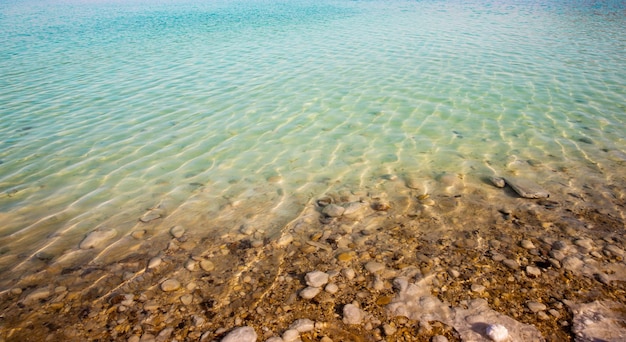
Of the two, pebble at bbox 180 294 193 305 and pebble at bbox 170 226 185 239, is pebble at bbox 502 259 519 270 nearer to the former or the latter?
pebble at bbox 180 294 193 305

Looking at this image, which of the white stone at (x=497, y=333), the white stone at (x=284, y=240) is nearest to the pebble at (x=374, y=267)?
the white stone at (x=284, y=240)

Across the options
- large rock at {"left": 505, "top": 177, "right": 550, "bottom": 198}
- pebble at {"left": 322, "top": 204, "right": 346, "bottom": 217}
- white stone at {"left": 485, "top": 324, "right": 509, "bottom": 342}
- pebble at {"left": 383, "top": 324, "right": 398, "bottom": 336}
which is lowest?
large rock at {"left": 505, "top": 177, "right": 550, "bottom": 198}

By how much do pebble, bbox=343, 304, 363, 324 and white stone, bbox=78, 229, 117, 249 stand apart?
327 cm

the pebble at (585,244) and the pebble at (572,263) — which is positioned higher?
the pebble at (572,263)

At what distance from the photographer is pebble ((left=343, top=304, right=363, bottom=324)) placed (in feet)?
10.6

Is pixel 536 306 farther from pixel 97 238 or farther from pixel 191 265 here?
pixel 97 238

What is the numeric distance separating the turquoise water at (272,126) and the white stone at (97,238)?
99mm

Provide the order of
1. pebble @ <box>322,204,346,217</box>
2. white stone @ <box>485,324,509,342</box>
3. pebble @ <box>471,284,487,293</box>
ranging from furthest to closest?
1. pebble @ <box>322,204,346,217</box>
2. pebble @ <box>471,284,487,293</box>
3. white stone @ <box>485,324,509,342</box>

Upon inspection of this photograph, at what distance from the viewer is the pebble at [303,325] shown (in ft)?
10.3

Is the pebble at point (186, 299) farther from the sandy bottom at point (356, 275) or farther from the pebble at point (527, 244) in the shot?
the pebble at point (527, 244)

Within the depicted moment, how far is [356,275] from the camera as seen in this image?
3.84 m

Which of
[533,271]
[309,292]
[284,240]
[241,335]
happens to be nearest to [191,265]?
[284,240]

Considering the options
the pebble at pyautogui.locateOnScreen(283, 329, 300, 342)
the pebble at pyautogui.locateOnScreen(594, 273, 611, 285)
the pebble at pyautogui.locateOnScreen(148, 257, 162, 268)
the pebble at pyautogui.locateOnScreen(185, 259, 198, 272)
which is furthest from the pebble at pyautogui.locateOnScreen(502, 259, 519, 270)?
the pebble at pyautogui.locateOnScreen(148, 257, 162, 268)

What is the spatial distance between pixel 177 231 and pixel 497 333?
3.89 metres
